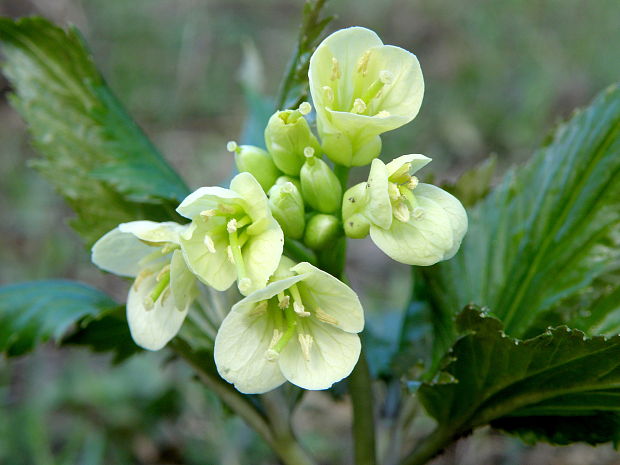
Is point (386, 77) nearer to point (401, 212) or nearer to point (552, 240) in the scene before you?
point (401, 212)

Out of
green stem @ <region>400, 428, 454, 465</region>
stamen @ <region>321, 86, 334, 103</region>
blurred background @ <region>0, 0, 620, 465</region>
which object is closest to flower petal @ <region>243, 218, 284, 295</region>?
stamen @ <region>321, 86, 334, 103</region>

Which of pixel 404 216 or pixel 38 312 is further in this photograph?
pixel 38 312

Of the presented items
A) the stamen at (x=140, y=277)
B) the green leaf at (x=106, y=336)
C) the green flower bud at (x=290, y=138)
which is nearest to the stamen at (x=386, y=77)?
the green flower bud at (x=290, y=138)

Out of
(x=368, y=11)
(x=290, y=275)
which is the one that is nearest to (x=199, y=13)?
(x=368, y=11)

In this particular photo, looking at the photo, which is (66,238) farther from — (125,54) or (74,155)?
(74,155)

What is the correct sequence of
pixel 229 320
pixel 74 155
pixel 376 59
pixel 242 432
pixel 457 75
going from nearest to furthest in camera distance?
pixel 229 320
pixel 376 59
pixel 74 155
pixel 242 432
pixel 457 75

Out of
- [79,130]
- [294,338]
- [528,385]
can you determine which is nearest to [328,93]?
[294,338]

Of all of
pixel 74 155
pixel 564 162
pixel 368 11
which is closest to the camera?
pixel 564 162

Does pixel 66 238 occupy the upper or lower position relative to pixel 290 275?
lower
